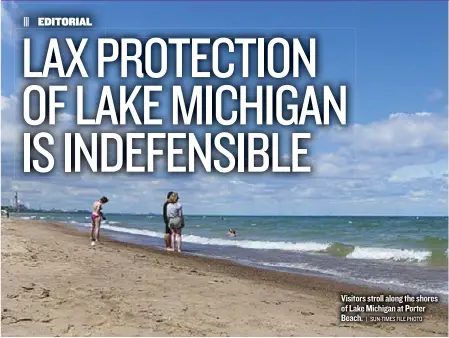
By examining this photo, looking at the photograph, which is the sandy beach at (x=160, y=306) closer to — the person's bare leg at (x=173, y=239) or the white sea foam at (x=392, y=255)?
the person's bare leg at (x=173, y=239)

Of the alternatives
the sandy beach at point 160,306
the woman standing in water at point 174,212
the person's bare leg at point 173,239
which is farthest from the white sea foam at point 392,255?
the sandy beach at point 160,306

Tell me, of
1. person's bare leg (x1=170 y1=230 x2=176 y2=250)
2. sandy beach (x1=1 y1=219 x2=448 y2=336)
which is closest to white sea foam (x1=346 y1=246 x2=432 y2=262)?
person's bare leg (x1=170 y1=230 x2=176 y2=250)

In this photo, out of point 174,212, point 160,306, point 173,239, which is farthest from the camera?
point 173,239

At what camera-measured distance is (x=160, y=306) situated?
6.85 m

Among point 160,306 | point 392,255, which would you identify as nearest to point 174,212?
point 160,306

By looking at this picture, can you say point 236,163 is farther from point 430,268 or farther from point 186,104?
point 430,268

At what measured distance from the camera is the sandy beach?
5.87 meters

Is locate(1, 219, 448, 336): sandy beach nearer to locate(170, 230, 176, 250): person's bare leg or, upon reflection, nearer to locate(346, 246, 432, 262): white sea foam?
locate(170, 230, 176, 250): person's bare leg

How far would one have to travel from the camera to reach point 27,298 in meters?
6.82

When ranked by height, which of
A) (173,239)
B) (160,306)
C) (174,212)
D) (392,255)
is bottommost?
(392,255)

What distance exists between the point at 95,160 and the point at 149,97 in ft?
4.69

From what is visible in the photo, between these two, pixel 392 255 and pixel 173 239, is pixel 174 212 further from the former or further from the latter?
pixel 392 255

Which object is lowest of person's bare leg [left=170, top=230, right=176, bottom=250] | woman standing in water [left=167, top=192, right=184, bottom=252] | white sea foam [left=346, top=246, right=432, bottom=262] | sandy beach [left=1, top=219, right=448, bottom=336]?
white sea foam [left=346, top=246, right=432, bottom=262]

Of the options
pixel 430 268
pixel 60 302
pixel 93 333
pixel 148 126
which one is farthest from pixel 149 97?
pixel 430 268
